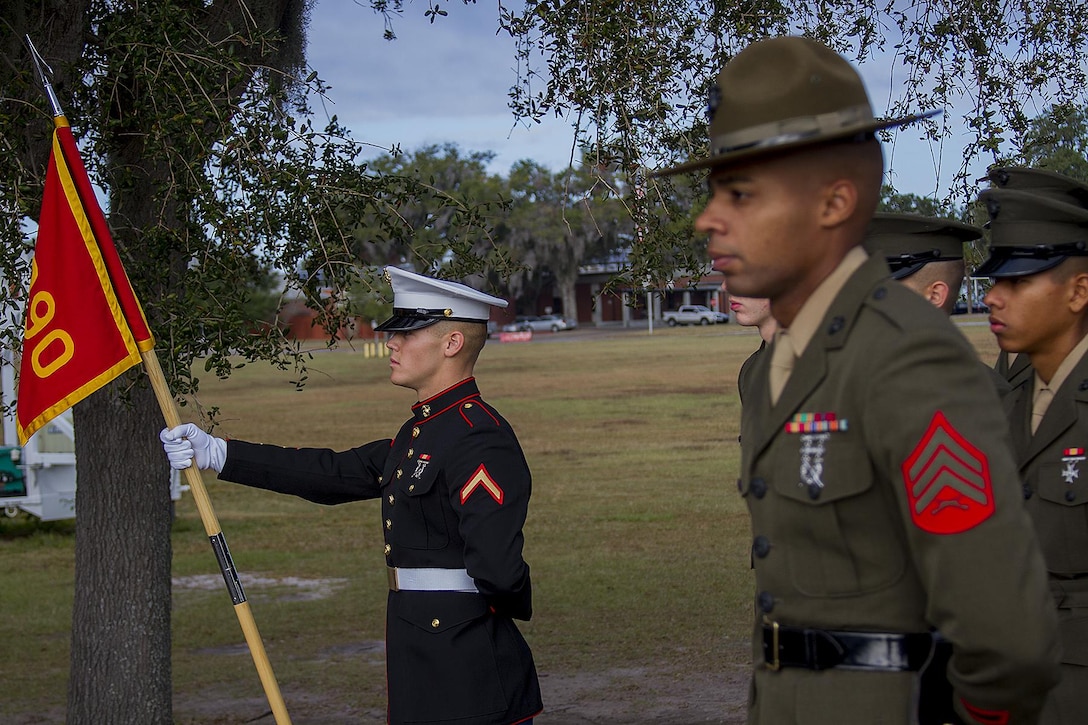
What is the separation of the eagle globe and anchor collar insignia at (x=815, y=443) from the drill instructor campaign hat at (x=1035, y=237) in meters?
1.49

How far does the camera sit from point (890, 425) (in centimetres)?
204

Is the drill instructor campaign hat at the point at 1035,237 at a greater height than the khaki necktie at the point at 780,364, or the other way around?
the drill instructor campaign hat at the point at 1035,237

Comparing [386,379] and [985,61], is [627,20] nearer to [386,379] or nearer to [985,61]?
[985,61]

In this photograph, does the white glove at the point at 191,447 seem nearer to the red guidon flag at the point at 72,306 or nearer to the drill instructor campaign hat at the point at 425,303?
the red guidon flag at the point at 72,306

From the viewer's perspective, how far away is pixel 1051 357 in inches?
137

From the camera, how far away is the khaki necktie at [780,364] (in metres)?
2.31

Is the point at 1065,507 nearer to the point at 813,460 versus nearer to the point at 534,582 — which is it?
the point at 813,460

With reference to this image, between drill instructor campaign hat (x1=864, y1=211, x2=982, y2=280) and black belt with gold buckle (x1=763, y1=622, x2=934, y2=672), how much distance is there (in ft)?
8.37

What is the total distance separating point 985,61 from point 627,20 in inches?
71.3

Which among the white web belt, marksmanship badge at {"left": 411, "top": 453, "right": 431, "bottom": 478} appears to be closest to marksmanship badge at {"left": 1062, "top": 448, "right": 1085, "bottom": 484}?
the white web belt

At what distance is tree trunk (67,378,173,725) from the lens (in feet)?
19.8

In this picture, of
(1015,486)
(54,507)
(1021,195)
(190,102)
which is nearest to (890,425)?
(1015,486)

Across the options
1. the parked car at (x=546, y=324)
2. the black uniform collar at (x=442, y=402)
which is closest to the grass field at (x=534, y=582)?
the black uniform collar at (x=442, y=402)

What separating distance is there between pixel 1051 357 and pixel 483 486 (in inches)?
65.4
